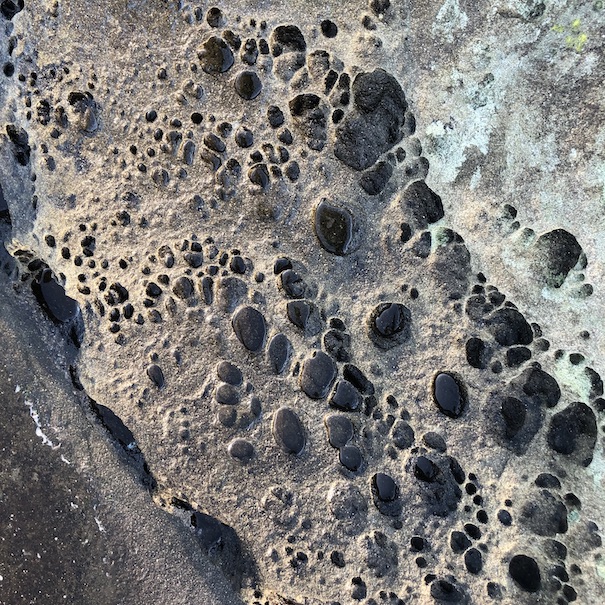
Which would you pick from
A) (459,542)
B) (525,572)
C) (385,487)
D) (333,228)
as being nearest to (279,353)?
(333,228)

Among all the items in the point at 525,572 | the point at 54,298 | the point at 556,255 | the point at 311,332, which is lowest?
the point at 54,298

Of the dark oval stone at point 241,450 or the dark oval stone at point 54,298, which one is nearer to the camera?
the dark oval stone at point 241,450

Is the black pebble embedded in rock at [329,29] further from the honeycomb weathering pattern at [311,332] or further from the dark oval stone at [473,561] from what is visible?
the dark oval stone at [473,561]

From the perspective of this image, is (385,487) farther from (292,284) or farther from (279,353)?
(292,284)

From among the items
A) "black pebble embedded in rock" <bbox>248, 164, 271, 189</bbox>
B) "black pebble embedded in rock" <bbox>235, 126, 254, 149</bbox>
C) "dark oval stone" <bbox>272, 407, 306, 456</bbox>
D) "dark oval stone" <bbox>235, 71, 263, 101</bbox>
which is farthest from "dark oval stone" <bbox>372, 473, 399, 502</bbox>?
"dark oval stone" <bbox>235, 71, 263, 101</bbox>

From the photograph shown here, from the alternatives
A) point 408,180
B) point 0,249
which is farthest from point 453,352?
point 0,249

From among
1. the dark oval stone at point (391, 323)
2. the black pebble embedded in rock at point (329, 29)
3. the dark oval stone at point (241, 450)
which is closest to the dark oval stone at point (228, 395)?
the dark oval stone at point (241, 450)

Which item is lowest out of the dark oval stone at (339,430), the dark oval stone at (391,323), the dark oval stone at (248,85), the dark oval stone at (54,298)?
the dark oval stone at (54,298)

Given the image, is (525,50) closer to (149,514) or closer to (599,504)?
(599,504)
